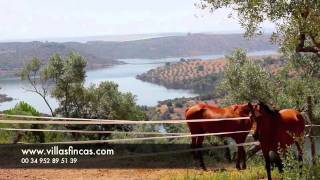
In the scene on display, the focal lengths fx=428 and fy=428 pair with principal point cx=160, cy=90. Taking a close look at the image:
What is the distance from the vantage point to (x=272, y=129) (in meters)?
8.01

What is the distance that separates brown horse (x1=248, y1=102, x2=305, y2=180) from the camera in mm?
7902

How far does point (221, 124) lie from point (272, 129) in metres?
2.82

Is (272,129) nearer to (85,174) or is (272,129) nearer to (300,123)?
(300,123)

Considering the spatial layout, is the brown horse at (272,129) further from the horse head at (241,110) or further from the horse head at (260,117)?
the horse head at (241,110)

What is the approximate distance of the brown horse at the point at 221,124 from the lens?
34.0ft

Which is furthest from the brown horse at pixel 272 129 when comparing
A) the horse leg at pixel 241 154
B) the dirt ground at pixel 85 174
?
the dirt ground at pixel 85 174

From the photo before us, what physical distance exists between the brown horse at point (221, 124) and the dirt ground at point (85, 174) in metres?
1.22

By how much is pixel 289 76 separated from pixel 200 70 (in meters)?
129

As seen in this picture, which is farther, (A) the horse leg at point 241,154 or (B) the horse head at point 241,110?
(A) the horse leg at point 241,154

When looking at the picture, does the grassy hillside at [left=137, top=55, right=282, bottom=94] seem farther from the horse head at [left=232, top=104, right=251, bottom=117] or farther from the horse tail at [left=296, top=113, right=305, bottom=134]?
the horse tail at [left=296, top=113, right=305, bottom=134]

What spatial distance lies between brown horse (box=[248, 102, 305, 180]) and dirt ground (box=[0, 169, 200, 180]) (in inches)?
98.3

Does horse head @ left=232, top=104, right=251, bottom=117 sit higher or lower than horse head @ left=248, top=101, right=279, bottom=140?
lower

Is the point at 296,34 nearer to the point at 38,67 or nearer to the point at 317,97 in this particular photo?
the point at 317,97

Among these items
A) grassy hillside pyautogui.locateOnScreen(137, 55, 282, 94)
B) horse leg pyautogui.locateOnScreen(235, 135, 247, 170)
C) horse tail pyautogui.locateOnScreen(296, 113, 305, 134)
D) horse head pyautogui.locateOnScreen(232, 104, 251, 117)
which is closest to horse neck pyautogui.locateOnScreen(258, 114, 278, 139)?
horse tail pyautogui.locateOnScreen(296, 113, 305, 134)
